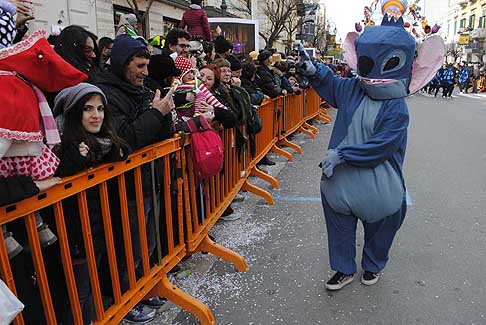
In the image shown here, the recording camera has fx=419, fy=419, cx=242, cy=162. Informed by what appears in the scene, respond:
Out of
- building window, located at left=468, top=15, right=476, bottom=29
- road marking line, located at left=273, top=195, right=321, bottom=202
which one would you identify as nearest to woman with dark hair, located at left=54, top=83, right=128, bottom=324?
road marking line, located at left=273, top=195, right=321, bottom=202

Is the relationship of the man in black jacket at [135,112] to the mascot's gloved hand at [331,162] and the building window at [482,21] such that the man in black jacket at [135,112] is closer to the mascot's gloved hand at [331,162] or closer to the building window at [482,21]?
the mascot's gloved hand at [331,162]

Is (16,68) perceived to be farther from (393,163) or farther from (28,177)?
(393,163)

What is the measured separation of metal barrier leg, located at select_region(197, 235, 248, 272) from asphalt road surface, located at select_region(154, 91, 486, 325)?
74mm

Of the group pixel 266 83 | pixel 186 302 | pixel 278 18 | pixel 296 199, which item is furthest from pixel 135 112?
pixel 278 18

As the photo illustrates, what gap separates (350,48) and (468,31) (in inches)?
2264

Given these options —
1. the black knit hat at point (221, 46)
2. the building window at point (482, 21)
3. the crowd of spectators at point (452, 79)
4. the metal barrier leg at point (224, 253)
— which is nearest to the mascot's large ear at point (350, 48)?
the metal barrier leg at point (224, 253)

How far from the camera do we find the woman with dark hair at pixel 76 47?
3125 millimetres

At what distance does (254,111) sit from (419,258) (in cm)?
251

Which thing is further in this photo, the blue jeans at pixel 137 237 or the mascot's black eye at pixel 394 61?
the mascot's black eye at pixel 394 61

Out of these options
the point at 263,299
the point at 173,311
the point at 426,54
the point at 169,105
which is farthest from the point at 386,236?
the point at 169,105

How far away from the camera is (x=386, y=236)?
3164 millimetres

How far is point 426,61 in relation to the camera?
3.14 m

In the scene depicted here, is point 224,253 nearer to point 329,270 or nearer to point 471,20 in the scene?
point 329,270

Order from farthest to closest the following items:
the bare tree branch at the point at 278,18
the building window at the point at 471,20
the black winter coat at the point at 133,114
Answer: the building window at the point at 471,20, the bare tree branch at the point at 278,18, the black winter coat at the point at 133,114
